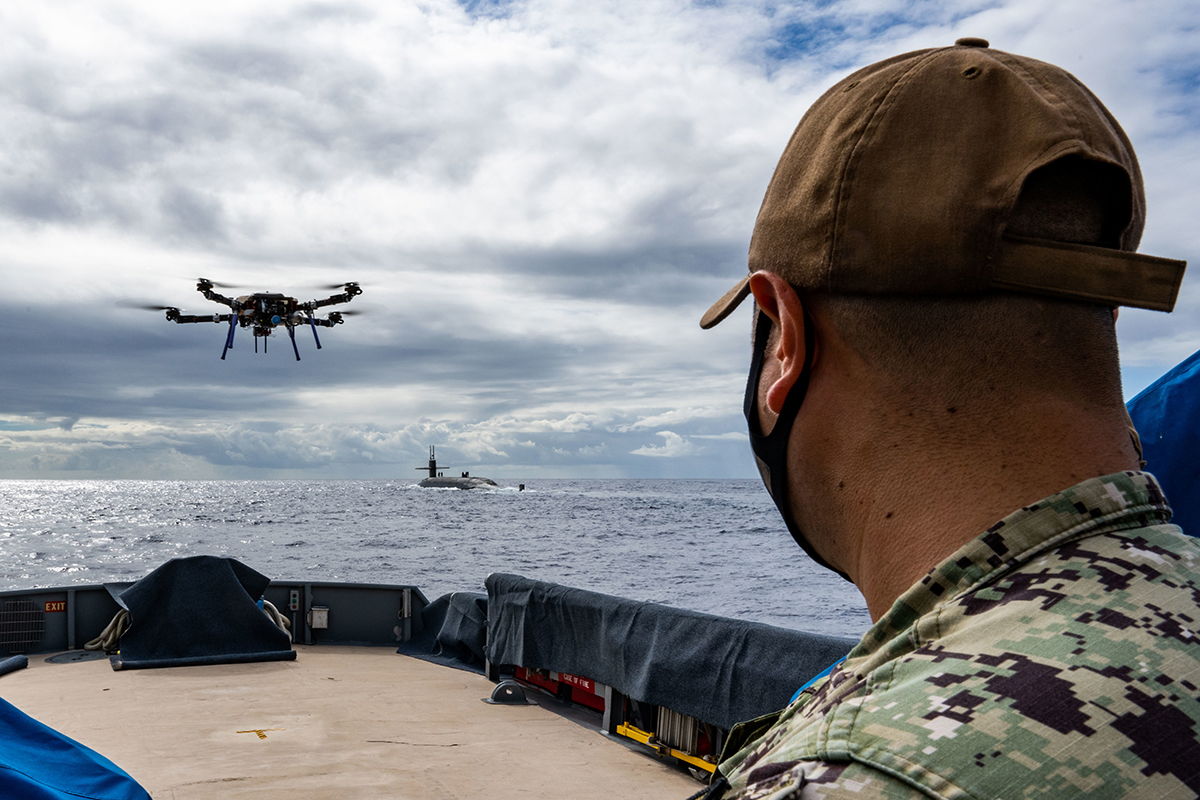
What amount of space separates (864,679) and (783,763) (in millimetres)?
128

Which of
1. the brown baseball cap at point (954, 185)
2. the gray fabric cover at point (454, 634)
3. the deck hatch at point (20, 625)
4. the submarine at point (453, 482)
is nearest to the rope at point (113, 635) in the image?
the deck hatch at point (20, 625)

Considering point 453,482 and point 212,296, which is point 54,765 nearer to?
point 212,296

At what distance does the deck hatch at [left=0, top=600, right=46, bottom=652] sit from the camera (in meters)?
13.2

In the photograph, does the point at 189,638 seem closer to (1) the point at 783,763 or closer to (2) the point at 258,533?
(1) the point at 783,763

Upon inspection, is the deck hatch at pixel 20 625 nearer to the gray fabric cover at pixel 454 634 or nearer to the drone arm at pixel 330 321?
the gray fabric cover at pixel 454 634

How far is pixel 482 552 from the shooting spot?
61.1m

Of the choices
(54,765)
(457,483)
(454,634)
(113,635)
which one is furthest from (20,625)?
(457,483)

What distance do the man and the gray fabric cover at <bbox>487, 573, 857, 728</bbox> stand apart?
5.68 meters

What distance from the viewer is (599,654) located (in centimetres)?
922

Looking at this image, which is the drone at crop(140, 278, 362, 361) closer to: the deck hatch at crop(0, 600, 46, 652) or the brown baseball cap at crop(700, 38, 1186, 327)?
the deck hatch at crop(0, 600, 46, 652)

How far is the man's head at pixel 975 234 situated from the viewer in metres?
1.04

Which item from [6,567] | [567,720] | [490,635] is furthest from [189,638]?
[6,567]

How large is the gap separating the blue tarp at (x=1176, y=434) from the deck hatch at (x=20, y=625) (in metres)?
15.3

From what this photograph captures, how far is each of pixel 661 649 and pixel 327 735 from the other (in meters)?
3.65
